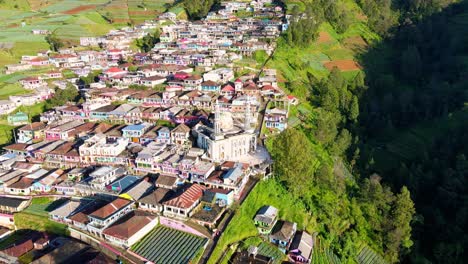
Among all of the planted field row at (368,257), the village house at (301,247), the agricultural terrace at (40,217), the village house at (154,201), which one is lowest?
the planted field row at (368,257)

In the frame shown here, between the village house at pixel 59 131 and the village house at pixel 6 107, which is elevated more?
the village house at pixel 6 107

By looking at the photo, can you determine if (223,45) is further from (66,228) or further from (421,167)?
(66,228)

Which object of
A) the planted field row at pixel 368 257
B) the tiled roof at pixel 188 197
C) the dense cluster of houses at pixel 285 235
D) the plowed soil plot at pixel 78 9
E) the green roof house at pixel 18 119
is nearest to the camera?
the tiled roof at pixel 188 197

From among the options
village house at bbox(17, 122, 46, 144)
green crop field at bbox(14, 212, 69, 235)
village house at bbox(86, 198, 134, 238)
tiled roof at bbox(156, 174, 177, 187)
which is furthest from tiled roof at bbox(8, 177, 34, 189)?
tiled roof at bbox(156, 174, 177, 187)

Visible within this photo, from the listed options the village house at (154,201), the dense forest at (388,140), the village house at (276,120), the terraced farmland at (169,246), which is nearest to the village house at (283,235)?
the dense forest at (388,140)

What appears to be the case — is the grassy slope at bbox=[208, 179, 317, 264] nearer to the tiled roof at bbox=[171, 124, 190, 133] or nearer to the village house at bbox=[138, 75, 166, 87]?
the tiled roof at bbox=[171, 124, 190, 133]

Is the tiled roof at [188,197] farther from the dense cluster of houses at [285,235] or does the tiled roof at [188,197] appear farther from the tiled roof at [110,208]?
the dense cluster of houses at [285,235]
